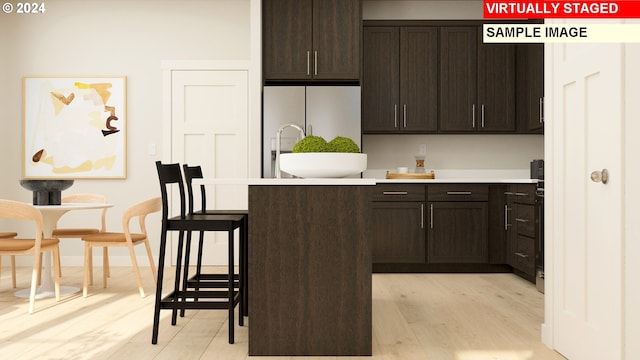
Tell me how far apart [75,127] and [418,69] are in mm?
3381

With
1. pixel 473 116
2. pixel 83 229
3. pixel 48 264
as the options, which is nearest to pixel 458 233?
pixel 473 116

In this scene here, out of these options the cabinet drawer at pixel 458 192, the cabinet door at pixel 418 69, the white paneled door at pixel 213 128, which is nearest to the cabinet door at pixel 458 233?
the cabinet drawer at pixel 458 192

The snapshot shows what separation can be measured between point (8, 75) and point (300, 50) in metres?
2.96

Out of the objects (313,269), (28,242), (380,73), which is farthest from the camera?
(380,73)

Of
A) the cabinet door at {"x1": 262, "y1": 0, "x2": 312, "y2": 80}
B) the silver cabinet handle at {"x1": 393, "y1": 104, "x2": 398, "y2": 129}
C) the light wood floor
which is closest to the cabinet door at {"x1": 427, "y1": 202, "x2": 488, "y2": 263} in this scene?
the light wood floor

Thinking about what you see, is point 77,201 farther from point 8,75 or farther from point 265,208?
point 265,208

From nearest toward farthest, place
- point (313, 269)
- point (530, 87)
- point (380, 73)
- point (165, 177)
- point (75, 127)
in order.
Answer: point (313, 269) → point (165, 177) → point (530, 87) → point (380, 73) → point (75, 127)

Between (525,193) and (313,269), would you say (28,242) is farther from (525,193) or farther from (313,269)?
(525,193)

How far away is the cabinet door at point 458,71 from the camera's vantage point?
5.27 metres

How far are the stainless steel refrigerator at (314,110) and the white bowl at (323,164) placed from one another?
7.59 ft

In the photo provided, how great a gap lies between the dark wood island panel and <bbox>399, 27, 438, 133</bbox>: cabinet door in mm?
2925

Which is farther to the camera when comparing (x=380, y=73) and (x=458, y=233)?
(x=380, y=73)

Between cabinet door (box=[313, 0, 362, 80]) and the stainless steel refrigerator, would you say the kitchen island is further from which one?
cabinet door (box=[313, 0, 362, 80])

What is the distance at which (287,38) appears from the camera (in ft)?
16.3
